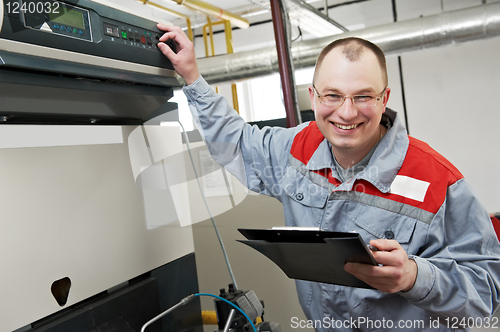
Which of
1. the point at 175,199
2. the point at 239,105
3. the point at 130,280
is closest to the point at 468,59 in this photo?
the point at 239,105

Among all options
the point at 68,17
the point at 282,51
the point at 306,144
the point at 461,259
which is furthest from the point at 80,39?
the point at 282,51

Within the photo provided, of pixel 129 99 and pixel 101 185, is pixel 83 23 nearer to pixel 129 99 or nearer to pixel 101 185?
pixel 129 99

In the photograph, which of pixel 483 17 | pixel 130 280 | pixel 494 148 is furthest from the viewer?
pixel 494 148

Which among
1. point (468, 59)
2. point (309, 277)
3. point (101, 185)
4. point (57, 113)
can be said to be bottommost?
point (309, 277)

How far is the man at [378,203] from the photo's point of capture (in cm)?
80

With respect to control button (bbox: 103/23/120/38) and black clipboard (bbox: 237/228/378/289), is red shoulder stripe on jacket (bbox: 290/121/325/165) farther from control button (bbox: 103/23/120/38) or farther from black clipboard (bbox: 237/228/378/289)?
control button (bbox: 103/23/120/38)

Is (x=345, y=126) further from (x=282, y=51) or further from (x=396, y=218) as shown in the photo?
(x=282, y=51)

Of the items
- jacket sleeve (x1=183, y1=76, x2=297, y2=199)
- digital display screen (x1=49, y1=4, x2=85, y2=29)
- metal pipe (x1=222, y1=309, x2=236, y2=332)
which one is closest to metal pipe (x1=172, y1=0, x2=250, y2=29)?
jacket sleeve (x1=183, y1=76, x2=297, y2=199)

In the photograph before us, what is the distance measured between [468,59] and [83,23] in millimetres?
2975

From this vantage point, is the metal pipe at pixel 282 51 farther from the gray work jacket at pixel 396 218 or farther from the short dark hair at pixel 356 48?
the short dark hair at pixel 356 48

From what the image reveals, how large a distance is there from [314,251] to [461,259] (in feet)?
1.18

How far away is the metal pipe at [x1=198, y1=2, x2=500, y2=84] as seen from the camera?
2.25m

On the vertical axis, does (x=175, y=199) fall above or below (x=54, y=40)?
below

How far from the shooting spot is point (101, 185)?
0.80 metres
